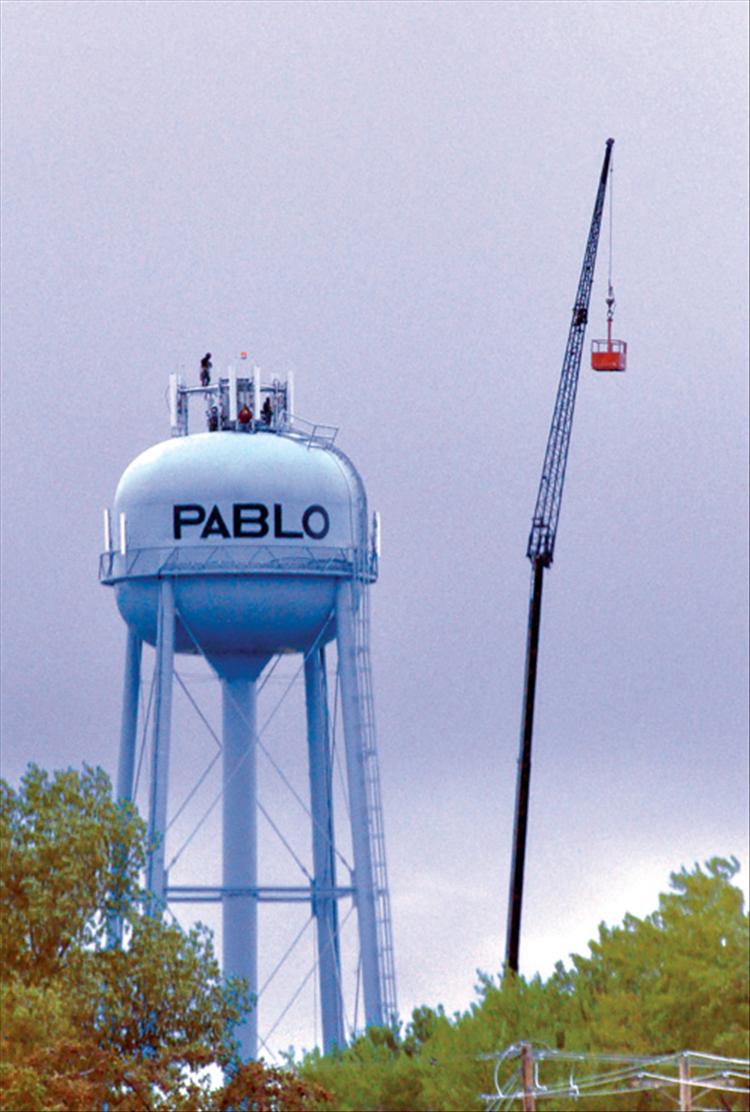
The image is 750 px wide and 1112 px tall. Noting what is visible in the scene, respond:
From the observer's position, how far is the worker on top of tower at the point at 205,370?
69.4m

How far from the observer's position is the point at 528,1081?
4609 centimetres

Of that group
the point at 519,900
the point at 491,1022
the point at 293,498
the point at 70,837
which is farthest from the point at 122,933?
the point at 293,498

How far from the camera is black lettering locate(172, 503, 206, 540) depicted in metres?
64.6

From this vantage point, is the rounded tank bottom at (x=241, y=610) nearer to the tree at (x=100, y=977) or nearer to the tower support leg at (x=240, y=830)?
the tower support leg at (x=240, y=830)

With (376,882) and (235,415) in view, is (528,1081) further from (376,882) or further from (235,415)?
(235,415)

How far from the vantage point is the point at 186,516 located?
64688 millimetres

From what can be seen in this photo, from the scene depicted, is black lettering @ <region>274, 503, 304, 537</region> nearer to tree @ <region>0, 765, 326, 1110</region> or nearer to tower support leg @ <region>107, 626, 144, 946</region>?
tower support leg @ <region>107, 626, 144, 946</region>

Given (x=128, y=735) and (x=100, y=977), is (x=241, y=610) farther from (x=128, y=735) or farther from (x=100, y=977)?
(x=100, y=977)

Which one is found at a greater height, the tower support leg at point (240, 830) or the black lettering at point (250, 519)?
the black lettering at point (250, 519)

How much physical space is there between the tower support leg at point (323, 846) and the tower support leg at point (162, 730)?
3.38m

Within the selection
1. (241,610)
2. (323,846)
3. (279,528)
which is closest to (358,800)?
(323,846)

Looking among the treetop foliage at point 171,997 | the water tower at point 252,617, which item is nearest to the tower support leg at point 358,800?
the water tower at point 252,617

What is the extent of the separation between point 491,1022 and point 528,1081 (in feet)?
28.2

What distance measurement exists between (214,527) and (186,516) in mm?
634
